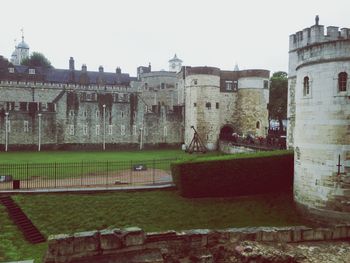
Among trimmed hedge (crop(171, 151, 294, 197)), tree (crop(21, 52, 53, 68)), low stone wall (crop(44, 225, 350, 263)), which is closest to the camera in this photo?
low stone wall (crop(44, 225, 350, 263))

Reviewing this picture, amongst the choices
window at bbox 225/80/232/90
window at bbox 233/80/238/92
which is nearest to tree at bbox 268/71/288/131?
window at bbox 233/80/238/92

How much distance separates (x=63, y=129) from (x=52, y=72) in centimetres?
2039

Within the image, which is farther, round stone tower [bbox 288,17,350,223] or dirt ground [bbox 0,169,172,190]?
dirt ground [bbox 0,169,172,190]

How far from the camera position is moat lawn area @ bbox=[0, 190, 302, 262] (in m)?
18.0

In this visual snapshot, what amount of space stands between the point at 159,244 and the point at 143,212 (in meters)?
9.04

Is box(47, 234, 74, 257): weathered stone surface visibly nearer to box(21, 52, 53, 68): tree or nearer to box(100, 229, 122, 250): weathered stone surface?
box(100, 229, 122, 250): weathered stone surface

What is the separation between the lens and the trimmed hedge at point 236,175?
2156 centimetres

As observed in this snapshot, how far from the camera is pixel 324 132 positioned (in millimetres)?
17641

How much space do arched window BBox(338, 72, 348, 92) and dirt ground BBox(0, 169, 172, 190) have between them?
12021 mm

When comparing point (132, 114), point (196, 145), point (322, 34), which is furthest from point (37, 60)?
point (322, 34)

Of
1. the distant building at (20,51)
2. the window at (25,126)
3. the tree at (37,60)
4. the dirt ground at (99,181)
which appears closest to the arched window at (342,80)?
the dirt ground at (99,181)

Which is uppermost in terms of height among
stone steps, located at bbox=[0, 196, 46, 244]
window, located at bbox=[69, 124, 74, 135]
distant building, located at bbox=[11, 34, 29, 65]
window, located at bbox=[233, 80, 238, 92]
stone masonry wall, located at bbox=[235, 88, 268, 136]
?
distant building, located at bbox=[11, 34, 29, 65]

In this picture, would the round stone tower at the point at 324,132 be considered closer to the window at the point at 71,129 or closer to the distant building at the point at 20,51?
the window at the point at 71,129

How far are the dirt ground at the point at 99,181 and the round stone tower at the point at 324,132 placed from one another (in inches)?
368
